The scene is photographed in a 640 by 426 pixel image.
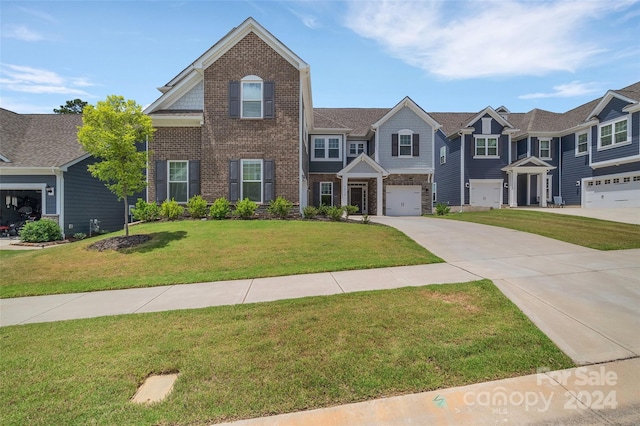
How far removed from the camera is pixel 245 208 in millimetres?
13750

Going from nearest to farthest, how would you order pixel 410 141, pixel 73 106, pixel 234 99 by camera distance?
1. pixel 234 99
2. pixel 410 141
3. pixel 73 106

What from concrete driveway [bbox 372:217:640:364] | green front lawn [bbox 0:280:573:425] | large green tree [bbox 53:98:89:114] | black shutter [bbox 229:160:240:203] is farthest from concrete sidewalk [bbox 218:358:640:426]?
large green tree [bbox 53:98:89:114]

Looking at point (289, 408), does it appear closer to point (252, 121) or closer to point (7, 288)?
point (7, 288)

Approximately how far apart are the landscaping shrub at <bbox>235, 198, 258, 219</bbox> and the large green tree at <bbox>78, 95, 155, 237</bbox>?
4134mm

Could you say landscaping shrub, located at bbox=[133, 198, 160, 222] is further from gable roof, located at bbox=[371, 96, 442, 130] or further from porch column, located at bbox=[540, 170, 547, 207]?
porch column, located at bbox=[540, 170, 547, 207]

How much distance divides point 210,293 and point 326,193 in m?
16.9

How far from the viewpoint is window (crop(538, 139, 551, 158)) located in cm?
2425

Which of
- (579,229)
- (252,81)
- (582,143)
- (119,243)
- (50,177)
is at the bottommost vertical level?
(119,243)

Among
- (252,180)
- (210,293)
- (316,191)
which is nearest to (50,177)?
(252,180)

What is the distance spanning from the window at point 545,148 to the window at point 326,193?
17055 mm

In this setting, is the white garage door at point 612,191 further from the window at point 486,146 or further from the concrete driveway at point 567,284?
the concrete driveway at point 567,284

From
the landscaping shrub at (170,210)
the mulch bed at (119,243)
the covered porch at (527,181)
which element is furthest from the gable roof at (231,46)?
the covered porch at (527,181)

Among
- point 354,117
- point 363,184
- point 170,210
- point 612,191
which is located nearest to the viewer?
point 170,210

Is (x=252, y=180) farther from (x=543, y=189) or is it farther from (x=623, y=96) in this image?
(x=623, y=96)
